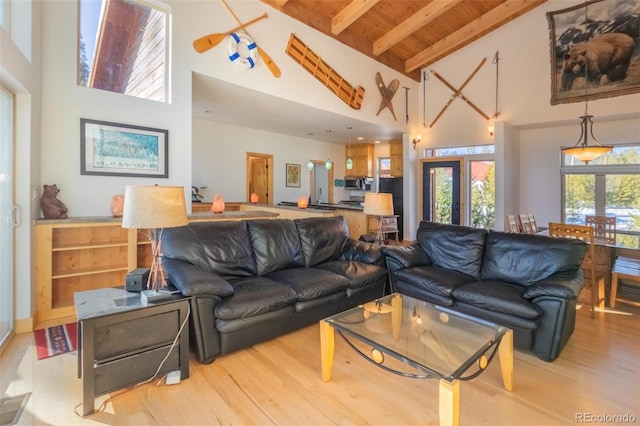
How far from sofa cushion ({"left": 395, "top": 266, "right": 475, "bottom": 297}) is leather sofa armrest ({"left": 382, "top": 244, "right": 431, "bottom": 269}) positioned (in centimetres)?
7

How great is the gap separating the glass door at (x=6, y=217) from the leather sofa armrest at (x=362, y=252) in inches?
121

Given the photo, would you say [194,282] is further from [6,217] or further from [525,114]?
[525,114]

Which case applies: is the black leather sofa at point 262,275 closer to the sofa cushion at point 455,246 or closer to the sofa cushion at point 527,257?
the sofa cushion at point 455,246

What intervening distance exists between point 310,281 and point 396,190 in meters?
6.05

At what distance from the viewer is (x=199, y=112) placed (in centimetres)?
613

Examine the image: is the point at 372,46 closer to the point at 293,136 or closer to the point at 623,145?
the point at 293,136

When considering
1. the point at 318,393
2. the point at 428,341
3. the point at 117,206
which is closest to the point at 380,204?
the point at 428,341

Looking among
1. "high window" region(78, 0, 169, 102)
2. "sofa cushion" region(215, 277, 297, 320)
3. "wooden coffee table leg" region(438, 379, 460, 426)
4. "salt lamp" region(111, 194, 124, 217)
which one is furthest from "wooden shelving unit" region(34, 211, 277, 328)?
"wooden coffee table leg" region(438, 379, 460, 426)

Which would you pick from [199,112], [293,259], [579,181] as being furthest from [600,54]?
[199,112]

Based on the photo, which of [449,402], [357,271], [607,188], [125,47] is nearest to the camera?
[449,402]

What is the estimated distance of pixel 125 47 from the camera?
3.69 metres

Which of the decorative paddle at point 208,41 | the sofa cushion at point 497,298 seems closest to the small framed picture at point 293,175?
the decorative paddle at point 208,41

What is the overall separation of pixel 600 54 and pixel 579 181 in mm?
2229

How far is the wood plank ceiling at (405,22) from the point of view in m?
5.18
